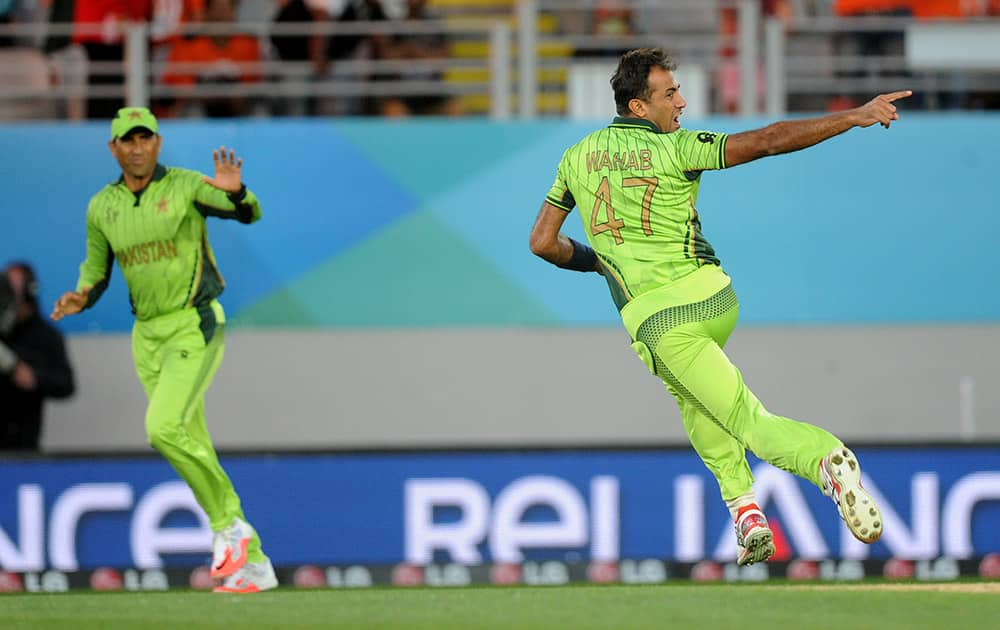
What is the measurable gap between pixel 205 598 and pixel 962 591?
3577 mm

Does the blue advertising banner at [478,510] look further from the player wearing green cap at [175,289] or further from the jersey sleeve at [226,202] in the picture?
the jersey sleeve at [226,202]

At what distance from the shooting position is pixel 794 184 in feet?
43.0

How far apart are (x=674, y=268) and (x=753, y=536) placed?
118cm

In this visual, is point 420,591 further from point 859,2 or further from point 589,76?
point 859,2

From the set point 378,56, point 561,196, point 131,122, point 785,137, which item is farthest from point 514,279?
point 785,137

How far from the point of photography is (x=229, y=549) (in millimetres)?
9336

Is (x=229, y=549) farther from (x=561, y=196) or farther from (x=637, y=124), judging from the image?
(x=637, y=124)

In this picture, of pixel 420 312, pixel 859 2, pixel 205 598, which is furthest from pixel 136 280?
pixel 859 2

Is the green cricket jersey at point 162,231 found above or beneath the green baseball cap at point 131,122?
beneath

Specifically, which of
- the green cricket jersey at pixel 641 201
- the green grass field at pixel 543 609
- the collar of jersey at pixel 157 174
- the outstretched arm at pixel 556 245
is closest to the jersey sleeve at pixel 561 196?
the outstretched arm at pixel 556 245

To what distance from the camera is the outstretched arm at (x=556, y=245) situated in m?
7.82

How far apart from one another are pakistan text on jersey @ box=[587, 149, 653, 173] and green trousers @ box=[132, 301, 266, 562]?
2.73 meters

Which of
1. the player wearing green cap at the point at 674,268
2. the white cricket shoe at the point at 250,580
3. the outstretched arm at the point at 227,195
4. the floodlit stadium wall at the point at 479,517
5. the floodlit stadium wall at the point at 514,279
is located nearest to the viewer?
the player wearing green cap at the point at 674,268

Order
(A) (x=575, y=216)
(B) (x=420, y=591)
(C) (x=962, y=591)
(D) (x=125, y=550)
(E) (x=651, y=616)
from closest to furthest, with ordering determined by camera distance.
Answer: (E) (x=651, y=616) < (C) (x=962, y=591) < (B) (x=420, y=591) < (D) (x=125, y=550) < (A) (x=575, y=216)
